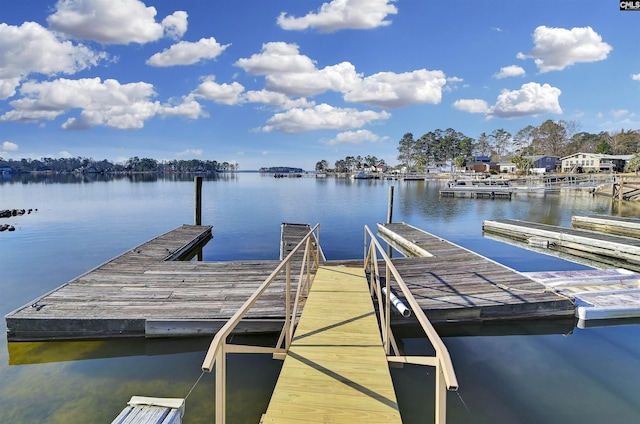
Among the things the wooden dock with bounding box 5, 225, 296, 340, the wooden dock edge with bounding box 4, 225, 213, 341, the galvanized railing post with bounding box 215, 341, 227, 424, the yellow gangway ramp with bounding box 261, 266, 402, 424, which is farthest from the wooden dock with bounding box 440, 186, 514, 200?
the galvanized railing post with bounding box 215, 341, 227, 424

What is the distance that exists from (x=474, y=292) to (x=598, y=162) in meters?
83.3

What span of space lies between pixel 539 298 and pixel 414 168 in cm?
13362

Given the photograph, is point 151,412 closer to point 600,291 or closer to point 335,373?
point 335,373

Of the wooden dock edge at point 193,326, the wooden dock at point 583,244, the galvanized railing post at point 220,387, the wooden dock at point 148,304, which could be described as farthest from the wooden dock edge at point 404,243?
the galvanized railing post at point 220,387

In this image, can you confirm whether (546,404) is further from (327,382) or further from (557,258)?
(557,258)

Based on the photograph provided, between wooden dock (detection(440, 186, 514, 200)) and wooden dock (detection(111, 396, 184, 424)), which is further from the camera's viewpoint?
wooden dock (detection(440, 186, 514, 200))

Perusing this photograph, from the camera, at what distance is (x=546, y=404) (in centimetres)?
524

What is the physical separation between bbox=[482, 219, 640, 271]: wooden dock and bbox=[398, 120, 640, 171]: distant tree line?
7390 cm

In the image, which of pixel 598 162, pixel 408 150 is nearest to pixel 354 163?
pixel 408 150

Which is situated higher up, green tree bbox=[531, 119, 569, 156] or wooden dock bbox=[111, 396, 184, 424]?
green tree bbox=[531, 119, 569, 156]

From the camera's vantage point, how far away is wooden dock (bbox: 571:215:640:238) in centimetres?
1941

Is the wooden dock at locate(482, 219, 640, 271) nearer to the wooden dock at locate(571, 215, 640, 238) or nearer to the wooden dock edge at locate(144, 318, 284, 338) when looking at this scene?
the wooden dock at locate(571, 215, 640, 238)

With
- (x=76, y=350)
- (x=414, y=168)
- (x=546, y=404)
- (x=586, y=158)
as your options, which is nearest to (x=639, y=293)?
(x=546, y=404)

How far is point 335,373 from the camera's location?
12.7 feet
